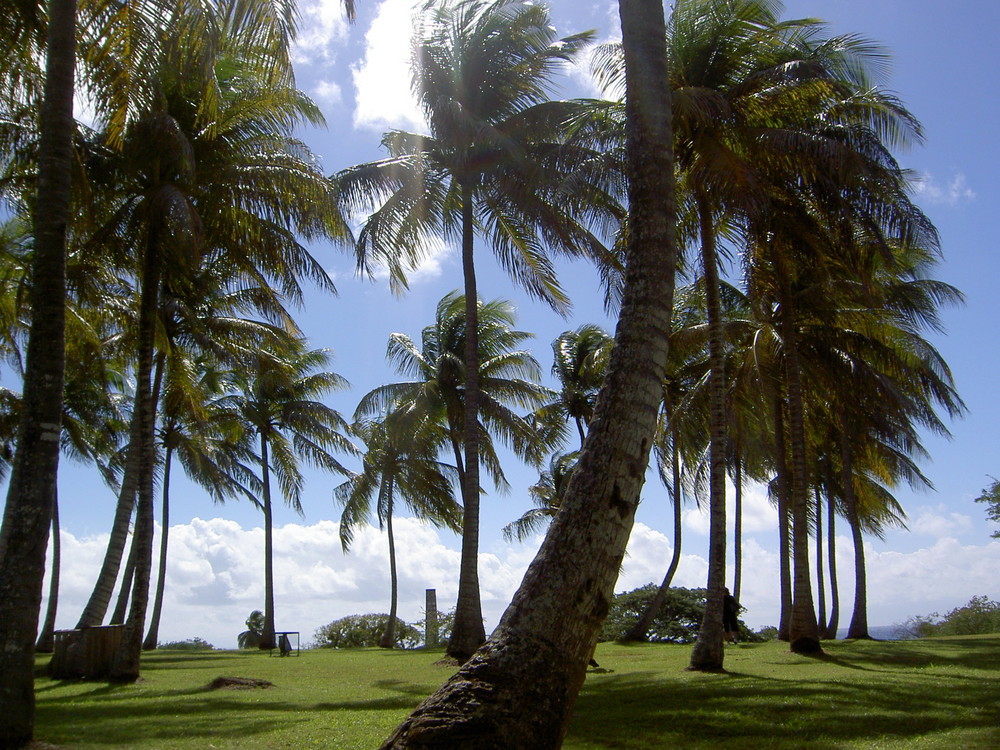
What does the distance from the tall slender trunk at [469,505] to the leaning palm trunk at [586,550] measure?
12.0 meters

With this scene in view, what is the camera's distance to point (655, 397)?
18.1 ft

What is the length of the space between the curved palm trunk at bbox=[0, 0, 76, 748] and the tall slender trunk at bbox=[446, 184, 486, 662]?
10207mm

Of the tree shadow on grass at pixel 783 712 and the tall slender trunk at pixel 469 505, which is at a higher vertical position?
the tall slender trunk at pixel 469 505

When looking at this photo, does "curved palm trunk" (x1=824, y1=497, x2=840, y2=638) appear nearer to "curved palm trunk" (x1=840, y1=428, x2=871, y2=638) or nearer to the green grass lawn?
"curved palm trunk" (x1=840, y1=428, x2=871, y2=638)

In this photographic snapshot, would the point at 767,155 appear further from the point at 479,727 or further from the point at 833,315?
the point at 479,727

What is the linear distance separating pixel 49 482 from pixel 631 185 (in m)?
5.87

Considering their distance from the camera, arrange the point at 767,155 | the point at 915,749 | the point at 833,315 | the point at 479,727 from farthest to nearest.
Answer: the point at 833,315 < the point at 767,155 < the point at 915,749 < the point at 479,727

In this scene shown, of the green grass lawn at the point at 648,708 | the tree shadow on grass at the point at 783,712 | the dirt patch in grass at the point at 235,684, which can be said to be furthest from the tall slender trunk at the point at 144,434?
the tree shadow on grass at the point at 783,712

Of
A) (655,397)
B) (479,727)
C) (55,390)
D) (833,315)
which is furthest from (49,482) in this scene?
(833,315)

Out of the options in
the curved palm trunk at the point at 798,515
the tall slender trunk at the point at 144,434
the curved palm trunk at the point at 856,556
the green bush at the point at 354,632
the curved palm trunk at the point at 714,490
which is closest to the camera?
the curved palm trunk at the point at 714,490

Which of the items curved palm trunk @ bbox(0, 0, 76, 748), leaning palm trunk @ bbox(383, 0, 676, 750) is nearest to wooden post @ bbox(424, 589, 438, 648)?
curved palm trunk @ bbox(0, 0, 76, 748)

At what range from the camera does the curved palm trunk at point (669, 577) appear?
2525 cm

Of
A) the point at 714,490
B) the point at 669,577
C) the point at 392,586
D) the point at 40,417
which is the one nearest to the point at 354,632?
the point at 392,586

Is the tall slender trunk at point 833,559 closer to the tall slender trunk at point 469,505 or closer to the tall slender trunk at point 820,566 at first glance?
the tall slender trunk at point 820,566
